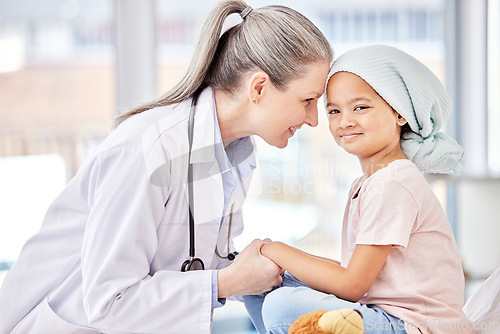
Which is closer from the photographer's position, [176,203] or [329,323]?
[329,323]

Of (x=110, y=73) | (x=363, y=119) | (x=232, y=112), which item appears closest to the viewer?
(x=363, y=119)

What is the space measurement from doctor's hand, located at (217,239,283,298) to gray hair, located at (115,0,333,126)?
1.27 ft

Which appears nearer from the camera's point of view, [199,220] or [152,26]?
[199,220]

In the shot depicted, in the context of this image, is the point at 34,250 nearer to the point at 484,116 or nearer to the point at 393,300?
the point at 393,300

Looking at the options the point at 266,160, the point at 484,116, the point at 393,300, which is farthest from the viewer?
the point at 484,116

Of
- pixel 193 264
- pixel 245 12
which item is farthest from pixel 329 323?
pixel 245 12

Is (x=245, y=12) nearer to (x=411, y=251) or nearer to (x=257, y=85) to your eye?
(x=257, y=85)

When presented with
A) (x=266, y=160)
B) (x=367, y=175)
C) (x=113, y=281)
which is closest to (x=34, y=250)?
(x=113, y=281)

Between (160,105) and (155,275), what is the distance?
0.40 m

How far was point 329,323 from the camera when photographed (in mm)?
967

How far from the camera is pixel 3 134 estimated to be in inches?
109

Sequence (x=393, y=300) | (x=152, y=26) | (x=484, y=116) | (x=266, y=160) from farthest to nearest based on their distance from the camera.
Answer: (x=484, y=116), (x=152, y=26), (x=266, y=160), (x=393, y=300)

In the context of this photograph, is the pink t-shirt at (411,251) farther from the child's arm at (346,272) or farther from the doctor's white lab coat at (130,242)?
the doctor's white lab coat at (130,242)

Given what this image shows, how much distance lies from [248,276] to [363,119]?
0.39 meters
